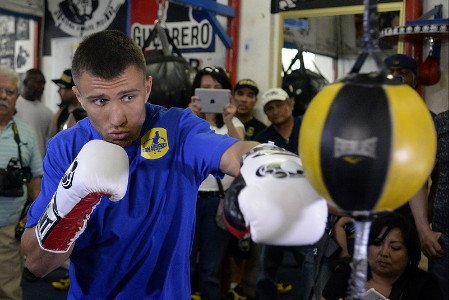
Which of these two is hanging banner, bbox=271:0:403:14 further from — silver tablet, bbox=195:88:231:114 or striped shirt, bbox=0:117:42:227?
striped shirt, bbox=0:117:42:227

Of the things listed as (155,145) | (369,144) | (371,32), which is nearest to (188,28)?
(155,145)

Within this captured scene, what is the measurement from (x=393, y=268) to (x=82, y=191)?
4.36ft

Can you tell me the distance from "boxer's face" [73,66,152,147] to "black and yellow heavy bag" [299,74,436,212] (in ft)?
2.06

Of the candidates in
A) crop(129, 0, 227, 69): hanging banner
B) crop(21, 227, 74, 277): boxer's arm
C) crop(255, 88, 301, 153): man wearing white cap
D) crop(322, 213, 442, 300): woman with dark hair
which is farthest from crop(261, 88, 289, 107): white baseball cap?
crop(21, 227, 74, 277): boxer's arm

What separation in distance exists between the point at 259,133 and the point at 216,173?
2.53 m

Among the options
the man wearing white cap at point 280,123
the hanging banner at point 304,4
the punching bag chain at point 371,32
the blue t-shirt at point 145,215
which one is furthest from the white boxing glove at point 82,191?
the hanging banner at point 304,4

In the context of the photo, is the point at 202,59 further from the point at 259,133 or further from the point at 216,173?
the point at 216,173

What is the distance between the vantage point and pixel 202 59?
5273mm

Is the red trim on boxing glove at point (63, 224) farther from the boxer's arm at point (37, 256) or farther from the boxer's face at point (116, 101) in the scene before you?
the boxer's face at point (116, 101)

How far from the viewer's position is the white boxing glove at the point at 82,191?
1.36 metres

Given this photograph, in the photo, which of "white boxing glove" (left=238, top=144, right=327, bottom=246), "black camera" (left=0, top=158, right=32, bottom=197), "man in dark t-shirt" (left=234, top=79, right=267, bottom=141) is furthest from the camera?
"man in dark t-shirt" (left=234, top=79, right=267, bottom=141)

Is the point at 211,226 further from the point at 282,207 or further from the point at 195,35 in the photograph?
the point at 282,207

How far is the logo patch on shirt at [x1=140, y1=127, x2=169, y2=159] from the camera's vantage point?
1.59 m

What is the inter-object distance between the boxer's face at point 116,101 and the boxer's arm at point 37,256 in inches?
13.5
